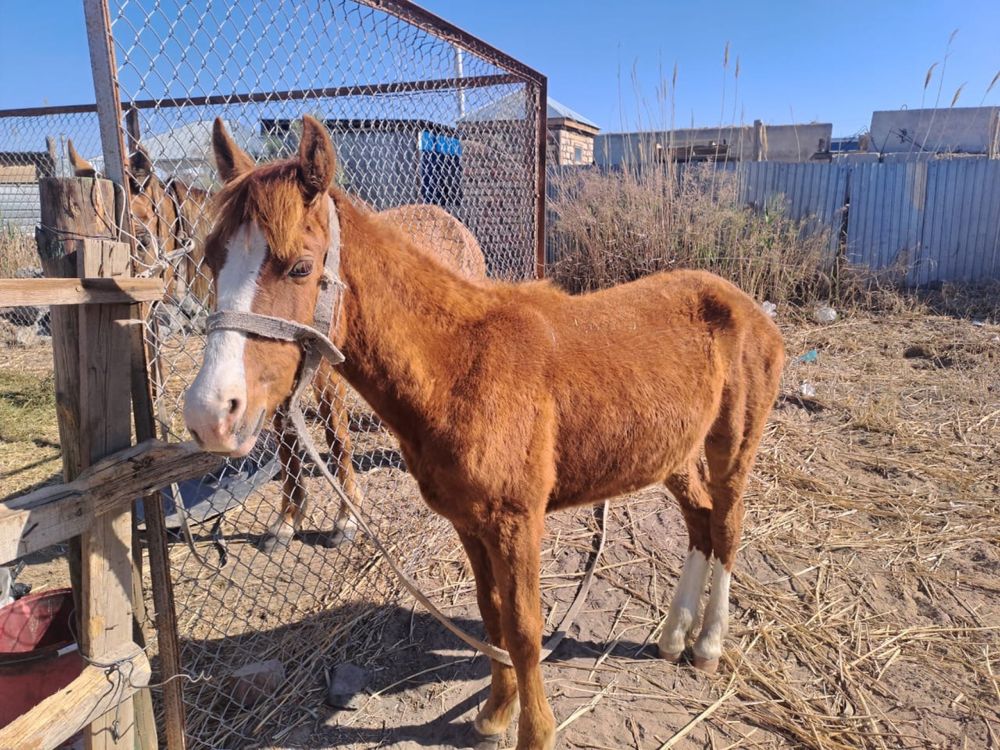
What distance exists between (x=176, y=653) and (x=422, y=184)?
3454 mm

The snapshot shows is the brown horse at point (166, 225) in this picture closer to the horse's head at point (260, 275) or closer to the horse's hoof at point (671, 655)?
the horse's head at point (260, 275)

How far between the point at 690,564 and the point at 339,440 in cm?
218

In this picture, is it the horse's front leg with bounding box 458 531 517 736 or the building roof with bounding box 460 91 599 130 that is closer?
the horse's front leg with bounding box 458 531 517 736

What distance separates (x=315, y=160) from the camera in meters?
1.56

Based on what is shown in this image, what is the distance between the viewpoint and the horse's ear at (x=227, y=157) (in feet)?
5.84

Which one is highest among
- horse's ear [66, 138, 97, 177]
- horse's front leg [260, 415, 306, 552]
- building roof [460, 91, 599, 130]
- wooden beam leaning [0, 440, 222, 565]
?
building roof [460, 91, 599, 130]

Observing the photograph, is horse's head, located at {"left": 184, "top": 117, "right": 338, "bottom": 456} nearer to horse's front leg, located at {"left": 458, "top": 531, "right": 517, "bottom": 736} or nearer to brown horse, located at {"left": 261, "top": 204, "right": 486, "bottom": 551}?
horse's front leg, located at {"left": 458, "top": 531, "right": 517, "bottom": 736}

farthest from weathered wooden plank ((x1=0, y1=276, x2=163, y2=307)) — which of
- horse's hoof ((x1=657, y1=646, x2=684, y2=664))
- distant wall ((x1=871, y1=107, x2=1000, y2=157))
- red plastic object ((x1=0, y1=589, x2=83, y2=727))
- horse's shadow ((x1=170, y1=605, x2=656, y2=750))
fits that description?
distant wall ((x1=871, y1=107, x2=1000, y2=157))

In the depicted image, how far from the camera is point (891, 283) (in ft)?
31.2

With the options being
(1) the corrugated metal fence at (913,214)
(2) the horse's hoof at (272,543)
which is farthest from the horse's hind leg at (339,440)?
(1) the corrugated metal fence at (913,214)

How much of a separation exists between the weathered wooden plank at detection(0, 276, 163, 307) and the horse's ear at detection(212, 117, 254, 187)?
1.30 ft

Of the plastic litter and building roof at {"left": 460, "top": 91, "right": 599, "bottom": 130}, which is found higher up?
building roof at {"left": 460, "top": 91, "right": 599, "bottom": 130}

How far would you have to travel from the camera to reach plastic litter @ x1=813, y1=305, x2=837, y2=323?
861 cm

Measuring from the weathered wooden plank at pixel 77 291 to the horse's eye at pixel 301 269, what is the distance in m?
0.49
